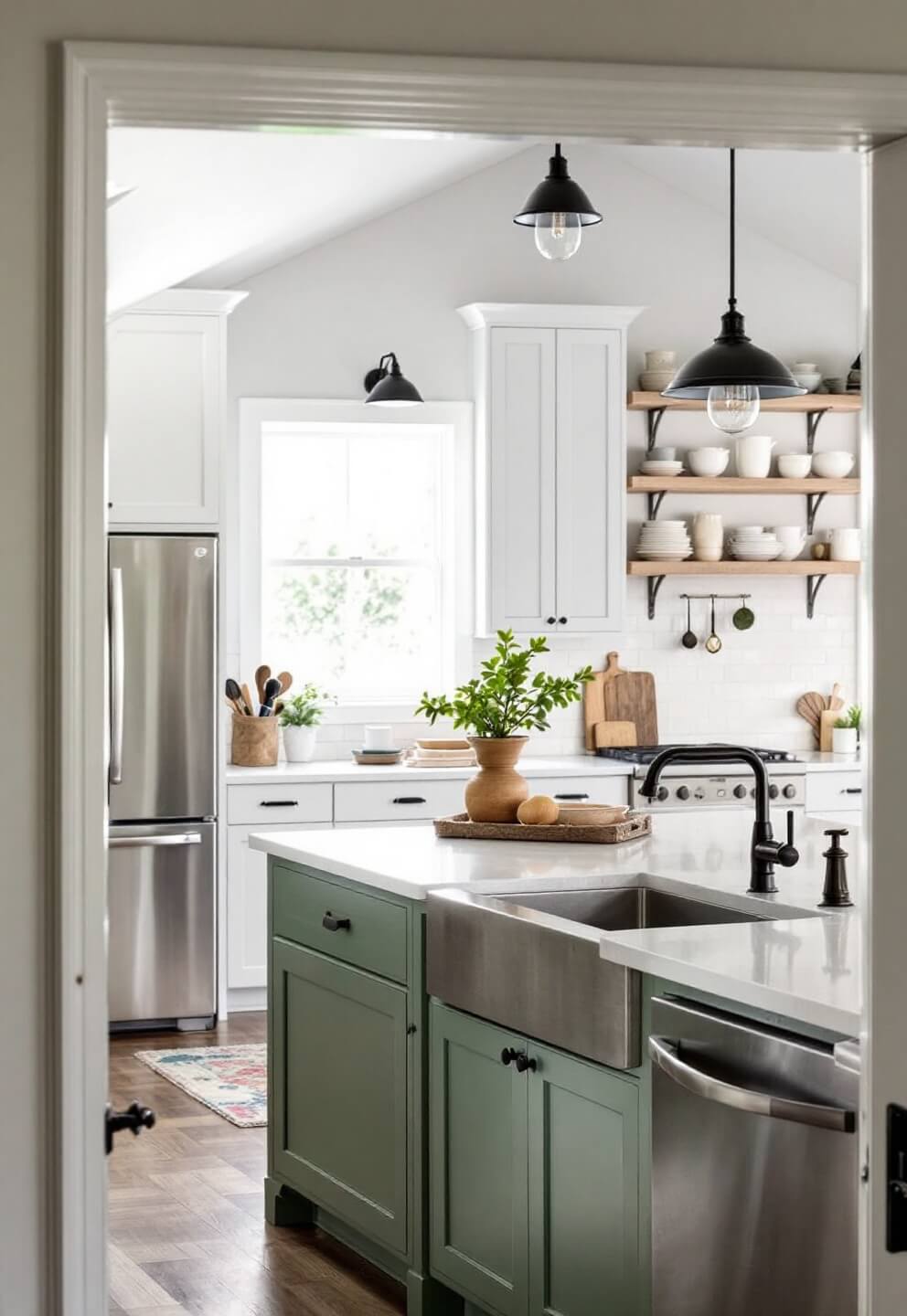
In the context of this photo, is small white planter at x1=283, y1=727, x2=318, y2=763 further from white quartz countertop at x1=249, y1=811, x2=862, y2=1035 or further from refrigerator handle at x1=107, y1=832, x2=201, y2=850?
white quartz countertop at x1=249, y1=811, x2=862, y2=1035

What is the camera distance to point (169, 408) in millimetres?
6309

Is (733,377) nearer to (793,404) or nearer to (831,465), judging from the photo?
(793,404)

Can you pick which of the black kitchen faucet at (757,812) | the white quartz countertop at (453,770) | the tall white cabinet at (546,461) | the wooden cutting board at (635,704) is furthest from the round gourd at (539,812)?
the wooden cutting board at (635,704)

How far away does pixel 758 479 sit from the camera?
7.36 metres

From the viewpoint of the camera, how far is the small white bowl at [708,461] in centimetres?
730

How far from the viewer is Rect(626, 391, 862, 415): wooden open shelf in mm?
7273

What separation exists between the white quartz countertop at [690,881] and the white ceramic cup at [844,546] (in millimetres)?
2451

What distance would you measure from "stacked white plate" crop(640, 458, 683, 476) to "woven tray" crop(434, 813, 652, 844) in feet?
10.4

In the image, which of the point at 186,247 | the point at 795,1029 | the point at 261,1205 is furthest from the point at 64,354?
the point at 186,247

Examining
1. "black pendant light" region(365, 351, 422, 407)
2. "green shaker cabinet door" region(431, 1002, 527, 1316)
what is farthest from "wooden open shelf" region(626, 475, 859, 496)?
"green shaker cabinet door" region(431, 1002, 527, 1316)

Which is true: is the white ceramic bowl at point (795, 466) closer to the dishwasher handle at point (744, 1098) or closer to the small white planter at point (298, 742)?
the small white planter at point (298, 742)

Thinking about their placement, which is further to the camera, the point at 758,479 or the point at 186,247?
the point at 758,479

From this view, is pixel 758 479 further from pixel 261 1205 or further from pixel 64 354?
pixel 64 354

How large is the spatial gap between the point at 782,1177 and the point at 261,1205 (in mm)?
2255
